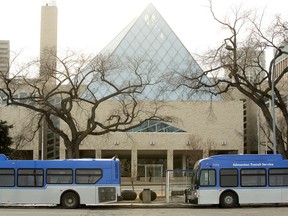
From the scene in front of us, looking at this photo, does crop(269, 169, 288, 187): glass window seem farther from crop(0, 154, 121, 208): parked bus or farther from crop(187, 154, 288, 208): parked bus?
crop(0, 154, 121, 208): parked bus

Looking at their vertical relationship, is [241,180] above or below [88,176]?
below

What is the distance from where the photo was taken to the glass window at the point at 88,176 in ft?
78.5

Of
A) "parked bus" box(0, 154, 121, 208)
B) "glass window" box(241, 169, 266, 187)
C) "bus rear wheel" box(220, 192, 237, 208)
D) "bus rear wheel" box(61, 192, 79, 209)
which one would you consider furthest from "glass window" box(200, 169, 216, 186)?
"bus rear wheel" box(61, 192, 79, 209)

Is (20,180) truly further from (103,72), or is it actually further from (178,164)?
(178,164)

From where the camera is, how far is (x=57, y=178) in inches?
944

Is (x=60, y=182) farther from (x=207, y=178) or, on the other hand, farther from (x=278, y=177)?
(x=278, y=177)

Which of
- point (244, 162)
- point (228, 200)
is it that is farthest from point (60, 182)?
point (244, 162)

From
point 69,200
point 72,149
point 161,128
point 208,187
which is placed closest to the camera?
point 69,200

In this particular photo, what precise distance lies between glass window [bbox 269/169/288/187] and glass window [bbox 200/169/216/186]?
2.64m

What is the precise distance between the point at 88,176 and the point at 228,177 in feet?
21.2

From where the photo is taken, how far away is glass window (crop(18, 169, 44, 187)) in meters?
23.9

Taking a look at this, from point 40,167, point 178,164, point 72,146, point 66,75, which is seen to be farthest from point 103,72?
point 178,164

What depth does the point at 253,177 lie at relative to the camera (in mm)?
24312

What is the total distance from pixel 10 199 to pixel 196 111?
52.1 meters
